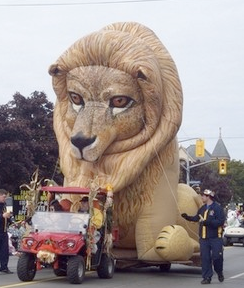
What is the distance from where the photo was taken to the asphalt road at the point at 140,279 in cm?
1428

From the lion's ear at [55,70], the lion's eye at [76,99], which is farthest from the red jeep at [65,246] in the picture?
the lion's ear at [55,70]

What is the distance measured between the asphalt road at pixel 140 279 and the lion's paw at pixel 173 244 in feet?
1.57

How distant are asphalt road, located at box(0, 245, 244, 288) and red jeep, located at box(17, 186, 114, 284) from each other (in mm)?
218

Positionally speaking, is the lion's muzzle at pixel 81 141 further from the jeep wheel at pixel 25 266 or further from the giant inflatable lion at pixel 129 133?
the jeep wheel at pixel 25 266

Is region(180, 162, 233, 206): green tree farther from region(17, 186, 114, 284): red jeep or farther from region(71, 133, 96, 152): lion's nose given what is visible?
region(17, 186, 114, 284): red jeep

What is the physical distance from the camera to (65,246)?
46.6ft

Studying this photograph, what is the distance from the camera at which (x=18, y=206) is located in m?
36.0

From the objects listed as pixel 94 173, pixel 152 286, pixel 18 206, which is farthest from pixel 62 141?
pixel 18 206

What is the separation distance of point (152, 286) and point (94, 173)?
3321mm

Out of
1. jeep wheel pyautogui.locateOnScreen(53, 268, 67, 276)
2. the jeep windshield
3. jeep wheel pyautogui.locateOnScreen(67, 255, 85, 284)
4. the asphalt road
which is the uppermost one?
the jeep windshield

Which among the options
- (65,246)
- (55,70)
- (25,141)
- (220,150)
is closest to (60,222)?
(65,246)

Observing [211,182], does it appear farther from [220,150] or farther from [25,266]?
[25,266]

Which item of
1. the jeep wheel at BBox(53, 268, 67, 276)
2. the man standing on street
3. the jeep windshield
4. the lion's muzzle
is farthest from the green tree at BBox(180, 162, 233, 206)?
the jeep windshield

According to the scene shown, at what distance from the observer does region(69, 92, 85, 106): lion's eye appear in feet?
56.3
